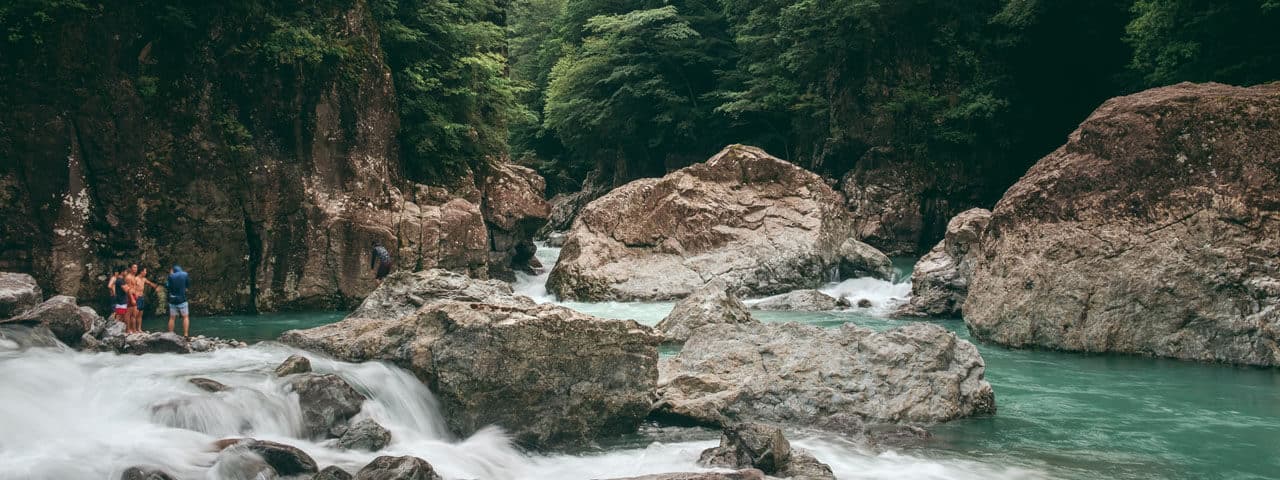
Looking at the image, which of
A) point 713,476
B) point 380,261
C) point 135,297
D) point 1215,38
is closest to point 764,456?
point 713,476

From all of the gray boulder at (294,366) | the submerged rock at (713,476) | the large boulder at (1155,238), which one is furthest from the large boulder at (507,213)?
the submerged rock at (713,476)

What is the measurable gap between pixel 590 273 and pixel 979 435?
13.0 metres

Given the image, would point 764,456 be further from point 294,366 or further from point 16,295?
point 16,295

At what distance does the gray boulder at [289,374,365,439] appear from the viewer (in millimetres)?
7863

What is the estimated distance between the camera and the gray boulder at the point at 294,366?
341 inches

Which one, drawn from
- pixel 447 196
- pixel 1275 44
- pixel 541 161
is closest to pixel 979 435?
pixel 447 196

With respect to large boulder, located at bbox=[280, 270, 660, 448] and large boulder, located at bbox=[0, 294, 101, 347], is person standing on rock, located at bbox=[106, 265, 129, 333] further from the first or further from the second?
large boulder, located at bbox=[280, 270, 660, 448]

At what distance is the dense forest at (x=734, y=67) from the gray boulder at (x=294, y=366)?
32.0 feet

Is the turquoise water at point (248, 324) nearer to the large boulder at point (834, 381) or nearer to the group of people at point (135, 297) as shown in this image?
the group of people at point (135, 297)

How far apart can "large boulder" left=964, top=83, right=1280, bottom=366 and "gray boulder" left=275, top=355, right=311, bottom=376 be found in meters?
10.0

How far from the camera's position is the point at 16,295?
11.4 m

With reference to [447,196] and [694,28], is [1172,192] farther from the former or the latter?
[694,28]

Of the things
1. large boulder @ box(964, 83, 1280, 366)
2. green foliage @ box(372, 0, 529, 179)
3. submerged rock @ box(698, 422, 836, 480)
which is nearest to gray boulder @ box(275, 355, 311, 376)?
submerged rock @ box(698, 422, 836, 480)

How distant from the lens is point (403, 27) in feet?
70.4
